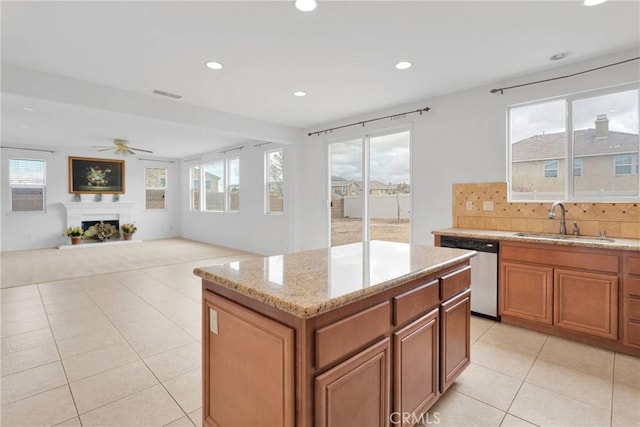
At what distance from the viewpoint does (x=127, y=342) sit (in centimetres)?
276

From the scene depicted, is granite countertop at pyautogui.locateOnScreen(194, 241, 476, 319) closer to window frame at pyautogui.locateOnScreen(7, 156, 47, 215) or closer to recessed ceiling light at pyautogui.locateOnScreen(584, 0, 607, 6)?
recessed ceiling light at pyautogui.locateOnScreen(584, 0, 607, 6)

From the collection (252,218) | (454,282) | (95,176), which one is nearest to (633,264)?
(454,282)

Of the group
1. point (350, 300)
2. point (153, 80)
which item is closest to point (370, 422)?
point (350, 300)

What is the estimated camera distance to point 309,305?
1.09 m

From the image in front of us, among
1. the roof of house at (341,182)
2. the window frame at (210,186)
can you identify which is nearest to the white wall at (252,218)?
the window frame at (210,186)

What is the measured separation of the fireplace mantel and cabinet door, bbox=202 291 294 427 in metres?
8.98

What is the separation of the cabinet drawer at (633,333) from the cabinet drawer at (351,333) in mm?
2426

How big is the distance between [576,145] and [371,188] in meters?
2.63

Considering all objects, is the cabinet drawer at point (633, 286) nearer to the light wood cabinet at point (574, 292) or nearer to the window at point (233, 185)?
the light wood cabinet at point (574, 292)

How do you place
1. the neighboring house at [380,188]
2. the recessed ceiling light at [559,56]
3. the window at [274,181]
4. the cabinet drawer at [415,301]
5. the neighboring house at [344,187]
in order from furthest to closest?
the window at [274,181], the neighboring house at [344,187], the neighboring house at [380,188], the recessed ceiling light at [559,56], the cabinet drawer at [415,301]

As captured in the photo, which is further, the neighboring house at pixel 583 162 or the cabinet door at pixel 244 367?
the neighboring house at pixel 583 162

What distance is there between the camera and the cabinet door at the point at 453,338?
1.87 metres

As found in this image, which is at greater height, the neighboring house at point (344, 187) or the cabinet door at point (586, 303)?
the neighboring house at point (344, 187)

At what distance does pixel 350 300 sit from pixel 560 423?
1612 millimetres
